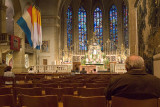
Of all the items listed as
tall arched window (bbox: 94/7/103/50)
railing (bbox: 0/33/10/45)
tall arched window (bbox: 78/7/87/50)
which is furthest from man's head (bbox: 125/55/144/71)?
tall arched window (bbox: 94/7/103/50)

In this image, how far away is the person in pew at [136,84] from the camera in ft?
8.34

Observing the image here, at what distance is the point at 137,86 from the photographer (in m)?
2.56

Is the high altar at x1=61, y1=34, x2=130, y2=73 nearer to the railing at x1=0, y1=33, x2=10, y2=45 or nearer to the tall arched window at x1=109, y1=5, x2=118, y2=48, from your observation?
the tall arched window at x1=109, y1=5, x2=118, y2=48

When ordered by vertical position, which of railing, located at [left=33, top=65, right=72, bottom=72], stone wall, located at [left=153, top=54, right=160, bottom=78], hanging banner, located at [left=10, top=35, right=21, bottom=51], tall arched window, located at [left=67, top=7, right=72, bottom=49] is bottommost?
railing, located at [left=33, top=65, right=72, bottom=72]

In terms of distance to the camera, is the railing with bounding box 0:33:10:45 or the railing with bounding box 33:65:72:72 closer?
the railing with bounding box 0:33:10:45

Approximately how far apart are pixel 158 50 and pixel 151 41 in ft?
3.37

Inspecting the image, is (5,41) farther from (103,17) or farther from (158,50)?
(103,17)

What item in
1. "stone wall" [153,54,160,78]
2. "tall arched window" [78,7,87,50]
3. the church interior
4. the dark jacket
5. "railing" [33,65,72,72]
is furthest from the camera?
"tall arched window" [78,7,87,50]

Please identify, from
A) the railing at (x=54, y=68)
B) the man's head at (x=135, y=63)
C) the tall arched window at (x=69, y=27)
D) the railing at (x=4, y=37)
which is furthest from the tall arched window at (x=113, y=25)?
the man's head at (x=135, y=63)

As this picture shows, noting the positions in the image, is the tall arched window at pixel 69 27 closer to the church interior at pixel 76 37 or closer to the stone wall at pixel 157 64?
the church interior at pixel 76 37

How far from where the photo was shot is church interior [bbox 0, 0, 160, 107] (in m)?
12.3

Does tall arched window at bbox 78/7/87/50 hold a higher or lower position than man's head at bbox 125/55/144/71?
higher

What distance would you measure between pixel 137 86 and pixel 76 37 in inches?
1252

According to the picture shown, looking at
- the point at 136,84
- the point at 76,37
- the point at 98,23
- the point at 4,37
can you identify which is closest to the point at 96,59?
the point at 4,37
